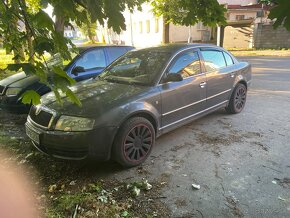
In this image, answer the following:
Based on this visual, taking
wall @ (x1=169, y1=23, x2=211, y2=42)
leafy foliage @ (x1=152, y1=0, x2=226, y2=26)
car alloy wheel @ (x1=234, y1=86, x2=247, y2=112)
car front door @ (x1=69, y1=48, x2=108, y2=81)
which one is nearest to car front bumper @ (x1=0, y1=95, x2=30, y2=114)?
car front door @ (x1=69, y1=48, x2=108, y2=81)

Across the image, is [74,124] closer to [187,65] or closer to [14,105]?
[187,65]

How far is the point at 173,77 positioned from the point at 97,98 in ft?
4.04

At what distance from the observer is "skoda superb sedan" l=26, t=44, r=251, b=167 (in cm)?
359

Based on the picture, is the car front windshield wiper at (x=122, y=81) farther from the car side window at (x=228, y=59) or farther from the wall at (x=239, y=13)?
the wall at (x=239, y=13)

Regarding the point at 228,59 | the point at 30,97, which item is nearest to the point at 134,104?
the point at 30,97

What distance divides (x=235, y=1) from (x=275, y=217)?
42.7m

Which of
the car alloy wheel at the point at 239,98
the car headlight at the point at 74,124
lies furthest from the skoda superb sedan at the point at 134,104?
the car alloy wheel at the point at 239,98

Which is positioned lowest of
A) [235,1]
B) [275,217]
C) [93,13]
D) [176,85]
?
[275,217]

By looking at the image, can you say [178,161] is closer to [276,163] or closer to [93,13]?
[276,163]

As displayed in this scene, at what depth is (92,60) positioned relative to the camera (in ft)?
21.1

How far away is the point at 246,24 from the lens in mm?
23516

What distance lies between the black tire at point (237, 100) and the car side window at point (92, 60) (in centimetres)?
301

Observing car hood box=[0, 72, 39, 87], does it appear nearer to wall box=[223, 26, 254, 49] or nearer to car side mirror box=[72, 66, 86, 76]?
car side mirror box=[72, 66, 86, 76]

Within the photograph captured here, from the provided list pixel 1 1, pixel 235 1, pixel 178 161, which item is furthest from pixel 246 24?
pixel 1 1
